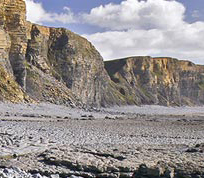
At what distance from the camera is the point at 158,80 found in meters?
116

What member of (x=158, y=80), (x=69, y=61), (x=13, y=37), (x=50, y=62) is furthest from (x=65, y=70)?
(x=158, y=80)

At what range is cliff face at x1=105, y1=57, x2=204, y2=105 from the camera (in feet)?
328

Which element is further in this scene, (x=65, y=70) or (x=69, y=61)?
(x=69, y=61)

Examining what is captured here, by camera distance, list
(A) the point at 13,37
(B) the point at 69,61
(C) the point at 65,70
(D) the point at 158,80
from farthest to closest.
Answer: (D) the point at 158,80, (B) the point at 69,61, (C) the point at 65,70, (A) the point at 13,37

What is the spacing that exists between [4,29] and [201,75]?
112965mm

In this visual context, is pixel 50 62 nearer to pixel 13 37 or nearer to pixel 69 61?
pixel 69 61

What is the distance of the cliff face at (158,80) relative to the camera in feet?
328

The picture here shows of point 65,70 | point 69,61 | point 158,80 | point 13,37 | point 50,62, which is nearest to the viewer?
point 13,37

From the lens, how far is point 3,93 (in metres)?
34.3

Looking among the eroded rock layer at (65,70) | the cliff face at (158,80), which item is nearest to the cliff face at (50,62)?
the eroded rock layer at (65,70)

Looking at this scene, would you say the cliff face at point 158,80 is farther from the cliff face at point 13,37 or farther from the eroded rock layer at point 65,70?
the cliff face at point 13,37

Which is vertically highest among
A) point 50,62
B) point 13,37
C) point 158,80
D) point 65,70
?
point 13,37

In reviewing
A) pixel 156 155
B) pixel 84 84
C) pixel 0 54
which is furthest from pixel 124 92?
pixel 156 155

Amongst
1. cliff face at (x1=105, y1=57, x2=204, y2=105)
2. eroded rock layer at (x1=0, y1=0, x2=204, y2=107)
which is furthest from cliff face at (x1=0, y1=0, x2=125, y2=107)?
cliff face at (x1=105, y1=57, x2=204, y2=105)
